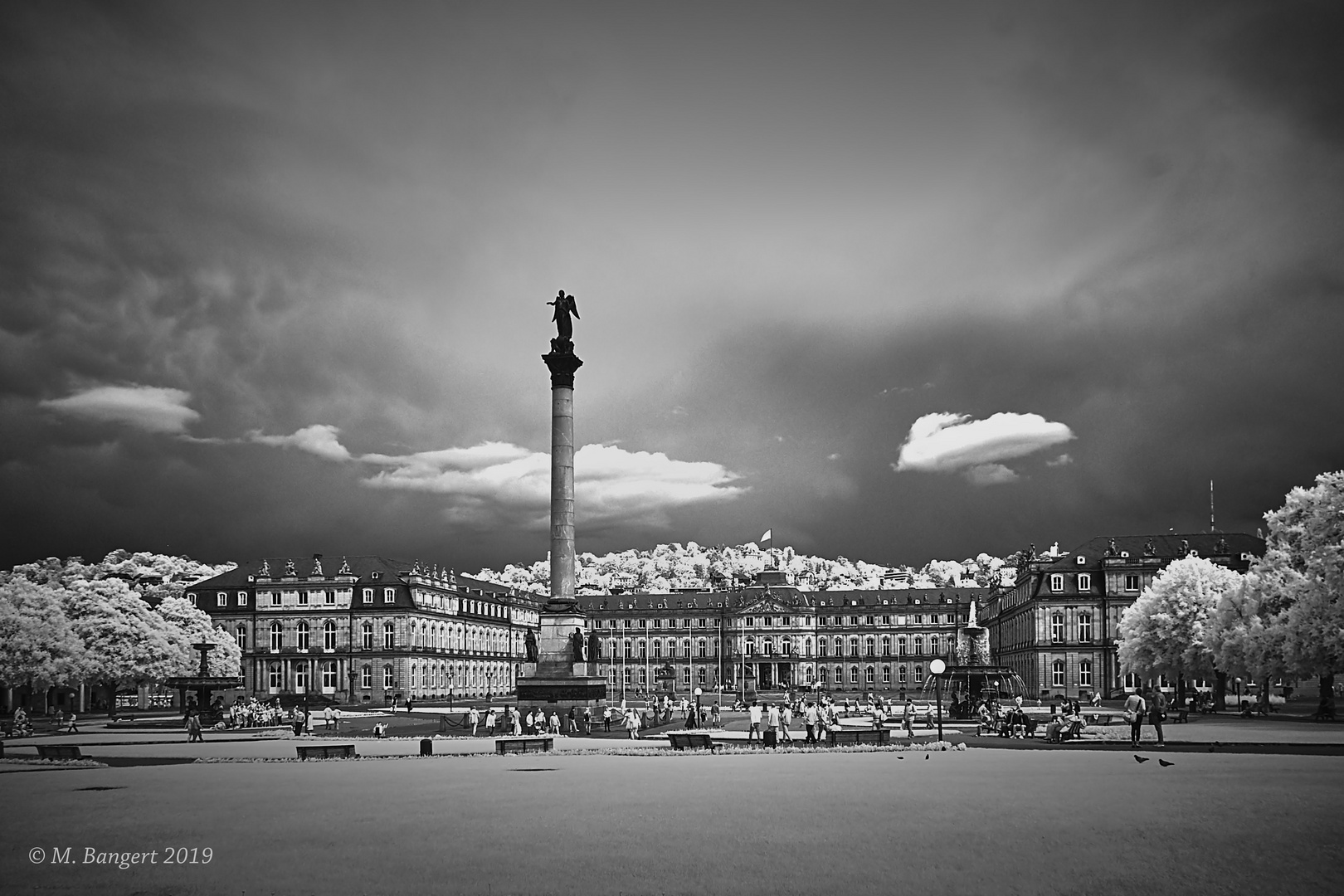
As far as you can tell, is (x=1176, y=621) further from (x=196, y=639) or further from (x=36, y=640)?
(x=36, y=640)

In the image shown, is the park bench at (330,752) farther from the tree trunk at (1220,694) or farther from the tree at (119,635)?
the tree trunk at (1220,694)

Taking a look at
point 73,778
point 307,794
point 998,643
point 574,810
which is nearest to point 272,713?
point 73,778

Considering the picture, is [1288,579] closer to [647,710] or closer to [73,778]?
[647,710]

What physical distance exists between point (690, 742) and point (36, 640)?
60888mm

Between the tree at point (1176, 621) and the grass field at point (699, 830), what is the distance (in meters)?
62.1

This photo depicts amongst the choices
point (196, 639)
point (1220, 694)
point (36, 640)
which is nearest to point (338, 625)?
point (196, 639)

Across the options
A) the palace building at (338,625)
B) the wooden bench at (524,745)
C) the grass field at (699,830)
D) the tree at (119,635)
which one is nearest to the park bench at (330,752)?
the wooden bench at (524,745)

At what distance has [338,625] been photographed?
461ft

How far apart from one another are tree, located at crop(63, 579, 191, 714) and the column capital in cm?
4996

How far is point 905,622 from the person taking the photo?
639 ft

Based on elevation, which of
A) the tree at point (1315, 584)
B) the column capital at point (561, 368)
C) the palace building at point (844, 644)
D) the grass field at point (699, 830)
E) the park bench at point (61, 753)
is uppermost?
the column capital at point (561, 368)

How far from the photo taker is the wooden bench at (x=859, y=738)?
45500mm

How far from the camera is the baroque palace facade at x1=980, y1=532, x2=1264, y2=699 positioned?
127125mm

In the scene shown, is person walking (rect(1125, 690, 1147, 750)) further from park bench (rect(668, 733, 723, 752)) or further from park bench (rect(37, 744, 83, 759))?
park bench (rect(37, 744, 83, 759))
